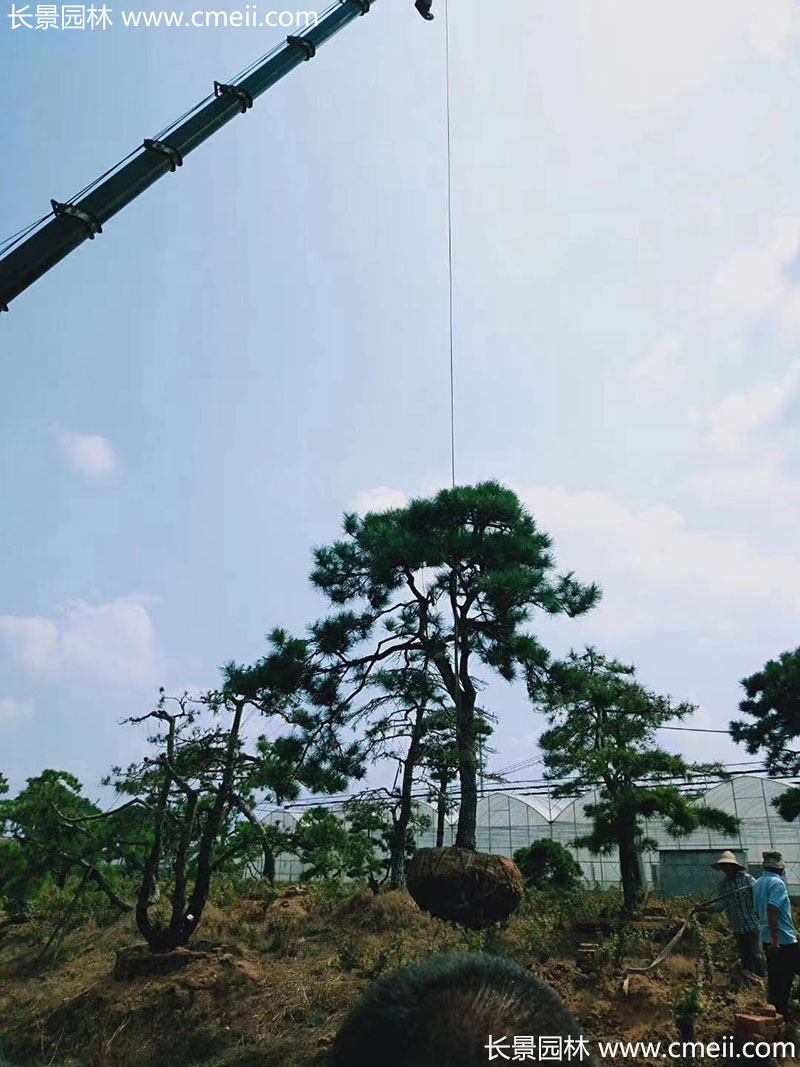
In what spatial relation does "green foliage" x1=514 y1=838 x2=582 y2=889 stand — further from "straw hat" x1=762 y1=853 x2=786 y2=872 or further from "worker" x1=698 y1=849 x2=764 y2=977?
"straw hat" x1=762 y1=853 x2=786 y2=872

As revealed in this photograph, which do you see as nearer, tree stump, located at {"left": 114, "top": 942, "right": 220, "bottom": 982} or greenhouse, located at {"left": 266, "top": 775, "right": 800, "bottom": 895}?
tree stump, located at {"left": 114, "top": 942, "right": 220, "bottom": 982}

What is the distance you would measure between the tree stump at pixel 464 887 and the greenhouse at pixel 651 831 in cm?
961

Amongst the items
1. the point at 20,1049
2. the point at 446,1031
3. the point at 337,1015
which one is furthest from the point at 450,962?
the point at 20,1049

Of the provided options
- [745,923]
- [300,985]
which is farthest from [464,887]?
[745,923]

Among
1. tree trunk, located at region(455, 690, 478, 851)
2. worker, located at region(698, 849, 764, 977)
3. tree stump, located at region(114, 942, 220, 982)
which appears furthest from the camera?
tree trunk, located at region(455, 690, 478, 851)

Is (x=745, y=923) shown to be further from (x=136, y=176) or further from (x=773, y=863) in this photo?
(x=136, y=176)

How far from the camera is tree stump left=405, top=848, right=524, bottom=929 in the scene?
299 inches

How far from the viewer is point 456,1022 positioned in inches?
33.6

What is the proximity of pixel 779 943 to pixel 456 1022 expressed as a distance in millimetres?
5904

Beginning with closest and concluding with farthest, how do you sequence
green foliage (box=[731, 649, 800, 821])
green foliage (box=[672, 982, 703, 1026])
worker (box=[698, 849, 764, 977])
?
green foliage (box=[672, 982, 703, 1026])
worker (box=[698, 849, 764, 977])
green foliage (box=[731, 649, 800, 821])

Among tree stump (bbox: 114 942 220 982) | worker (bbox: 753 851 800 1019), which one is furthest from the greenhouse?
worker (bbox: 753 851 800 1019)

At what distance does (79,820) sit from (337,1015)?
4.38 meters

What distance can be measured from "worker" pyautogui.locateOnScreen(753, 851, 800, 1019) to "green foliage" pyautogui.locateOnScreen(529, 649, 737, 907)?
3.93 m

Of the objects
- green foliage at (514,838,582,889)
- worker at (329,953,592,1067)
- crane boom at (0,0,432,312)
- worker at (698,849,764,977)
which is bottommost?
worker at (329,953,592,1067)
